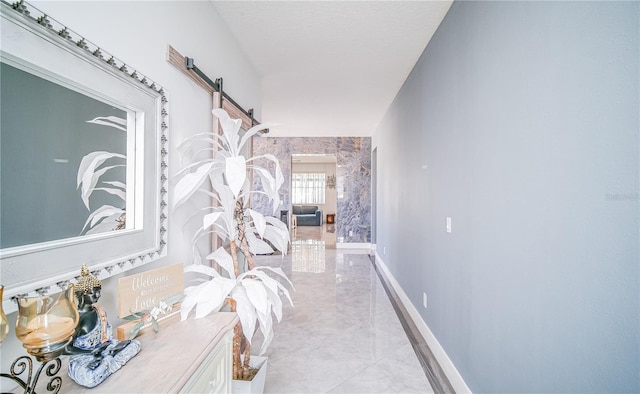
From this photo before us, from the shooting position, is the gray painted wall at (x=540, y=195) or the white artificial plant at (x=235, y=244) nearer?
the gray painted wall at (x=540, y=195)

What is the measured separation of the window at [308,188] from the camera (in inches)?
584

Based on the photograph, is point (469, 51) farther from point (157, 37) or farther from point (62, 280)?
point (62, 280)

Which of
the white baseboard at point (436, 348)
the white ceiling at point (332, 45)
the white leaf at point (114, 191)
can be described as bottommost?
the white baseboard at point (436, 348)

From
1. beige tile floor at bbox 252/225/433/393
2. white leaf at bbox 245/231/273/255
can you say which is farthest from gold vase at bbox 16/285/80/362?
beige tile floor at bbox 252/225/433/393

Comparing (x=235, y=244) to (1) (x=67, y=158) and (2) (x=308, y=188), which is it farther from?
(2) (x=308, y=188)

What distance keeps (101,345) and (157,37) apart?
137cm

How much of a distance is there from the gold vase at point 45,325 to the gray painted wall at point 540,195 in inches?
58.4

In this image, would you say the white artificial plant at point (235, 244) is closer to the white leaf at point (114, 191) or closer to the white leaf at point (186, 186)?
the white leaf at point (186, 186)

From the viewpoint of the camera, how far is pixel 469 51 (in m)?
1.93

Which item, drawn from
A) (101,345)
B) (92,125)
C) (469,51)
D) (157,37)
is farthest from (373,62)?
(101,345)

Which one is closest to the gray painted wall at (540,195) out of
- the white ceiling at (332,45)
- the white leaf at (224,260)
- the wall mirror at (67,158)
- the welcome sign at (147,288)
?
the white ceiling at (332,45)

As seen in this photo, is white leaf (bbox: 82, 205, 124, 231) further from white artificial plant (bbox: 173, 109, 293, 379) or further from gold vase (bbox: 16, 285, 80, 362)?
gold vase (bbox: 16, 285, 80, 362)

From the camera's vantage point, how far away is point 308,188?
14.9 metres

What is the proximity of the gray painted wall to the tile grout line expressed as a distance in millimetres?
186
